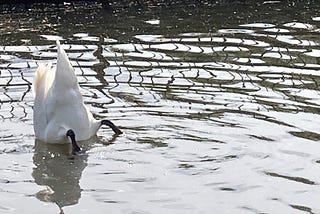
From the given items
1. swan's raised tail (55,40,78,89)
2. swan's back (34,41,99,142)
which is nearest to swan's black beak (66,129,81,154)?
swan's back (34,41,99,142)

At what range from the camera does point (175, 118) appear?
275 inches

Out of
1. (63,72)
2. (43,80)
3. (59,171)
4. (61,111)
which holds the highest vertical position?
(63,72)

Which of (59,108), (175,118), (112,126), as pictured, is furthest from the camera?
(175,118)

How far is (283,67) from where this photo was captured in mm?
8812

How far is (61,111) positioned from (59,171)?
1.88ft

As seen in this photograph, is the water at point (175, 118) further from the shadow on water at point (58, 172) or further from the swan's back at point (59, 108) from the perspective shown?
the swan's back at point (59, 108)

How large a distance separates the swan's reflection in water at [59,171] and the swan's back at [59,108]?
0.10m

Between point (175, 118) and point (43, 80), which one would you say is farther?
point (175, 118)

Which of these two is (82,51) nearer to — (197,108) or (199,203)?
(197,108)

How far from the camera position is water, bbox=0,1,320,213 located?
5.37m

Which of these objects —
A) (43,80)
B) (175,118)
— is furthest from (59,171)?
(175,118)

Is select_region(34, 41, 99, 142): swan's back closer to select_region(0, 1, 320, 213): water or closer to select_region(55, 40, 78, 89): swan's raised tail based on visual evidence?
select_region(55, 40, 78, 89): swan's raised tail

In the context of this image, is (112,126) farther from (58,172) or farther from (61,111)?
(58,172)

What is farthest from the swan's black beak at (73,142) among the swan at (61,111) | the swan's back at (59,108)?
the swan's back at (59,108)
